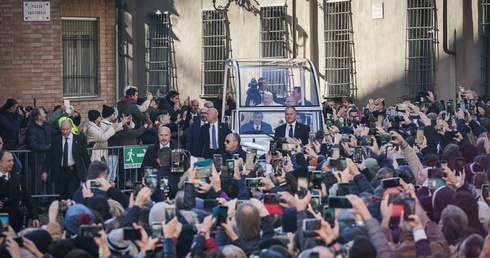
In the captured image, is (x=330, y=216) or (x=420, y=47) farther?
(x=420, y=47)

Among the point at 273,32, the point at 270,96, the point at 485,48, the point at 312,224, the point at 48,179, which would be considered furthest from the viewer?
the point at 273,32

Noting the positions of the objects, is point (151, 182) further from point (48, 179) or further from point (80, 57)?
point (80, 57)

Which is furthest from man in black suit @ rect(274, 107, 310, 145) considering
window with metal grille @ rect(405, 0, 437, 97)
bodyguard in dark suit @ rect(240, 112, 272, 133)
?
window with metal grille @ rect(405, 0, 437, 97)

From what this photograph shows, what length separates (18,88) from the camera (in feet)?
98.5

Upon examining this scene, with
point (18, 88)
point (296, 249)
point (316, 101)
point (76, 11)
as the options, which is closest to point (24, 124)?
point (316, 101)

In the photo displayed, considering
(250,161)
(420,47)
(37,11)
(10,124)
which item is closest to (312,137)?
(250,161)

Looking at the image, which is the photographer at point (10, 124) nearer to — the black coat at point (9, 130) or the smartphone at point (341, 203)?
the black coat at point (9, 130)

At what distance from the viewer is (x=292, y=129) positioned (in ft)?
66.5

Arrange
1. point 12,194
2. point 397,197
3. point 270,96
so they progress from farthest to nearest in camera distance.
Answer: point 270,96 < point 12,194 < point 397,197

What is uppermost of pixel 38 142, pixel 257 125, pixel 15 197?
pixel 257 125

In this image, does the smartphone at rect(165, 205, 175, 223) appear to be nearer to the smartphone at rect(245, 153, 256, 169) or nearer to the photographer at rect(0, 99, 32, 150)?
the smartphone at rect(245, 153, 256, 169)

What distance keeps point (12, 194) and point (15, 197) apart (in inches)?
2.2

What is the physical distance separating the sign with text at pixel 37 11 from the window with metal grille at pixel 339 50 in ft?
19.6

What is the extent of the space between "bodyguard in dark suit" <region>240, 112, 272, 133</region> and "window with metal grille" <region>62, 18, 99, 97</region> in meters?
10.7
